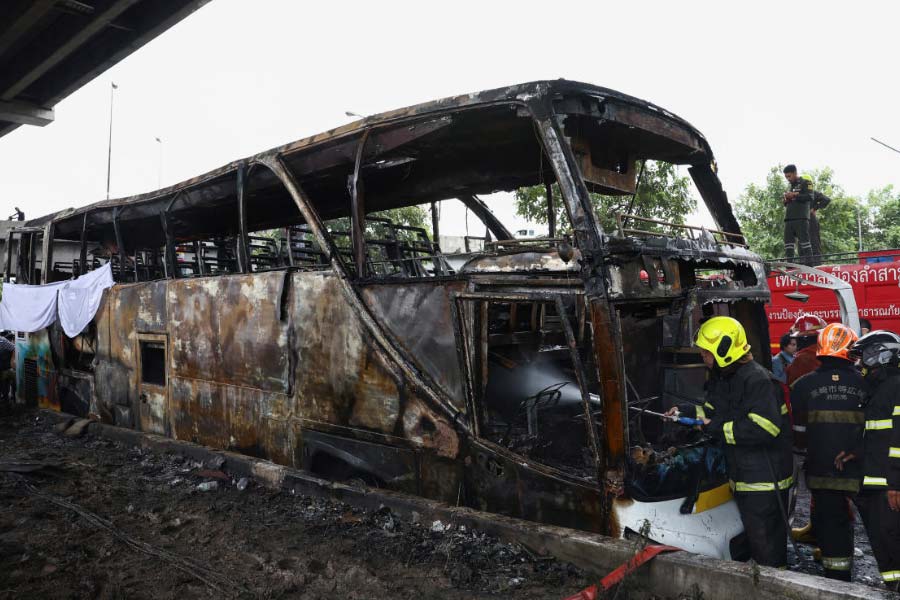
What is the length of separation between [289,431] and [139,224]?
4537mm

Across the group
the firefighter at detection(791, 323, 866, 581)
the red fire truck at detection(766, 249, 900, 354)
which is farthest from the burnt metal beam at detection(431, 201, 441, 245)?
the red fire truck at detection(766, 249, 900, 354)

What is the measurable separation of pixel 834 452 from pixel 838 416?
24cm

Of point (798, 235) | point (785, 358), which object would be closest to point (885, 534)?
point (785, 358)

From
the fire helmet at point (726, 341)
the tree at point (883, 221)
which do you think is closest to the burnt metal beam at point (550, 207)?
the fire helmet at point (726, 341)

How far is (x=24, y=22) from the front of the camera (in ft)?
17.5

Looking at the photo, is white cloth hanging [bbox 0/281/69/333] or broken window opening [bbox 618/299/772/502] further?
white cloth hanging [bbox 0/281/69/333]

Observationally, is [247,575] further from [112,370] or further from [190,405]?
[112,370]

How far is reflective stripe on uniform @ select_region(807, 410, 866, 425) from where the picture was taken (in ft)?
12.8

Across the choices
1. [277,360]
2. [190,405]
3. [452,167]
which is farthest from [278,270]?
[190,405]

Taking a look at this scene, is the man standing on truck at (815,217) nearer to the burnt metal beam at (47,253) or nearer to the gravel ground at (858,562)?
the gravel ground at (858,562)

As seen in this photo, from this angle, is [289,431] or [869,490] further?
[289,431]

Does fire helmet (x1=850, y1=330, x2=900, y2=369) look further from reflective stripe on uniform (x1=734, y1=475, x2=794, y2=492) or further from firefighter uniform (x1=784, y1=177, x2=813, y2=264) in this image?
firefighter uniform (x1=784, y1=177, x2=813, y2=264)

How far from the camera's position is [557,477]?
381 centimetres

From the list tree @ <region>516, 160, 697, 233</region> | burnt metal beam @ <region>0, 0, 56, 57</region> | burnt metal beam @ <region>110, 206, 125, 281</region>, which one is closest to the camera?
burnt metal beam @ <region>0, 0, 56, 57</region>
